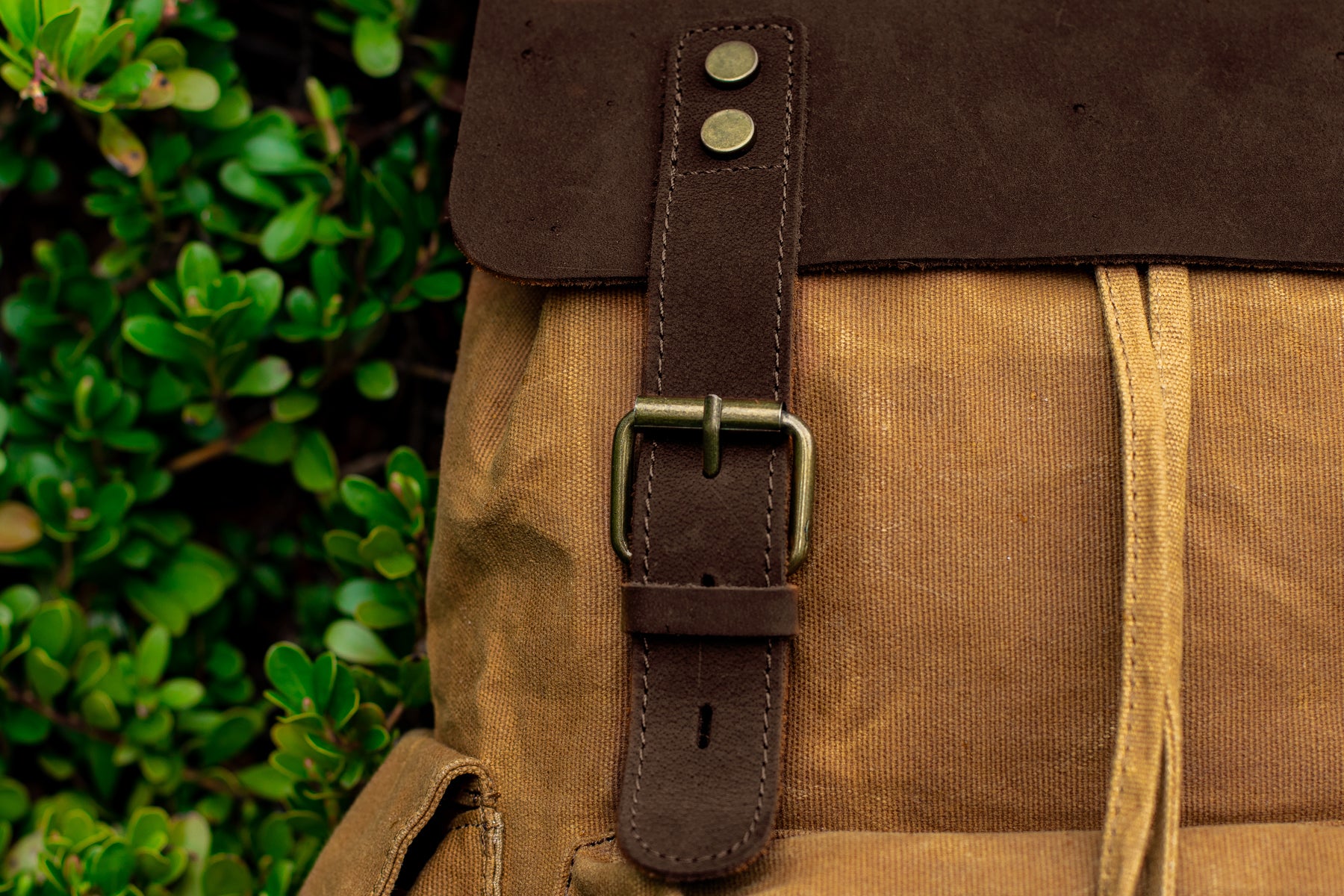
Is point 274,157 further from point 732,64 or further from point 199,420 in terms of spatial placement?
point 732,64

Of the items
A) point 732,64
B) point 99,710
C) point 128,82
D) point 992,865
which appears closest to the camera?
point 992,865

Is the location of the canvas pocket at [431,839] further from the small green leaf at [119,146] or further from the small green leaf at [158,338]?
the small green leaf at [119,146]

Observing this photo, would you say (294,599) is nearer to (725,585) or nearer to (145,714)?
(145,714)

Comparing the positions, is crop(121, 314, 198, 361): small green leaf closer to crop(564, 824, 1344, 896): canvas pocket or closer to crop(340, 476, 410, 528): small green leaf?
crop(340, 476, 410, 528): small green leaf

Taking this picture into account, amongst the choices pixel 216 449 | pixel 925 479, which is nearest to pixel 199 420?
pixel 216 449

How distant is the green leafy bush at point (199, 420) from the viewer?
36.6 inches

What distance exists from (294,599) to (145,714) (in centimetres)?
19

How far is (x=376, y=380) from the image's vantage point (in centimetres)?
101

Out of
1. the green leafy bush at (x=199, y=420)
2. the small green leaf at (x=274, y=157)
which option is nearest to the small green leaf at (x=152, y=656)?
the green leafy bush at (x=199, y=420)

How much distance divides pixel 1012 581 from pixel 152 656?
2.58 ft

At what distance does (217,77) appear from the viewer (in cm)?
98

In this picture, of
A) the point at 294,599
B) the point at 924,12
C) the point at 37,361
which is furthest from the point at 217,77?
the point at 924,12

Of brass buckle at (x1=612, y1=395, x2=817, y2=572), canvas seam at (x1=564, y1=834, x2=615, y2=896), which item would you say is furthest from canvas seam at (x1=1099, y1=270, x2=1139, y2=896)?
canvas seam at (x1=564, y1=834, x2=615, y2=896)

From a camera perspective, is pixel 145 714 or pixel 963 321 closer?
pixel 963 321
